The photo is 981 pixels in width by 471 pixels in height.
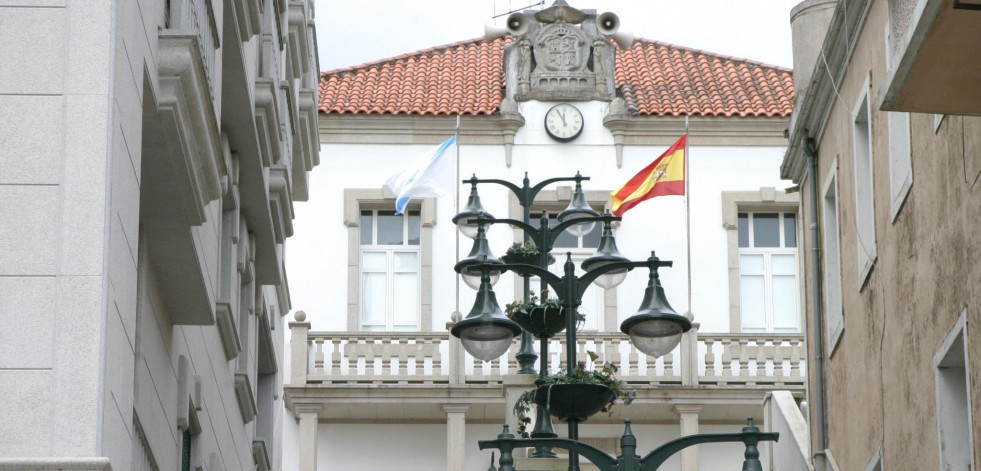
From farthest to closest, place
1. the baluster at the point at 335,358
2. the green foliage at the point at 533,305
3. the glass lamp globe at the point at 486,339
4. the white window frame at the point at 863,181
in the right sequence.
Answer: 1. the baluster at the point at 335,358
2. the white window frame at the point at 863,181
3. the green foliage at the point at 533,305
4. the glass lamp globe at the point at 486,339

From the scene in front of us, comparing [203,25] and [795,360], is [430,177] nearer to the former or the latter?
[795,360]

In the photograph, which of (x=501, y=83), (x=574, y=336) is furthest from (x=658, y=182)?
(x=574, y=336)

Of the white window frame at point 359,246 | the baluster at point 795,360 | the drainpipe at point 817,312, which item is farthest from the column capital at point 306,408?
the drainpipe at point 817,312

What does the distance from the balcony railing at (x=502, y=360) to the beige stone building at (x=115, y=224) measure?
1620cm

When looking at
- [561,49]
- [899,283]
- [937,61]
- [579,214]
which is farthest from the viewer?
[561,49]

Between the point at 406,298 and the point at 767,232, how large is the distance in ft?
23.7

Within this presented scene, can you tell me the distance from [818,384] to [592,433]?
14.3m

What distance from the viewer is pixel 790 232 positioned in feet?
122

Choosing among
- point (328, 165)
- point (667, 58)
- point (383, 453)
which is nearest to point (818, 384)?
point (383, 453)

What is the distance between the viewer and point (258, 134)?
1880 cm

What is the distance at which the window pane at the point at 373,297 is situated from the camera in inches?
1439

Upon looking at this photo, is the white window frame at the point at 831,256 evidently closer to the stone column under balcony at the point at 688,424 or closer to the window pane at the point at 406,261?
the stone column under balcony at the point at 688,424

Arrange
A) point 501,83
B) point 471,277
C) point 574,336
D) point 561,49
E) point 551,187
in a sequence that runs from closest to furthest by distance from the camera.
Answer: point 574,336 → point 471,277 → point 551,187 → point 561,49 → point 501,83

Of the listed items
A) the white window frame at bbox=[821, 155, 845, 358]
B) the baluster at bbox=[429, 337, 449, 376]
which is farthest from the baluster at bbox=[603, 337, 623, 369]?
the white window frame at bbox=[821, 155, 845, 358]
